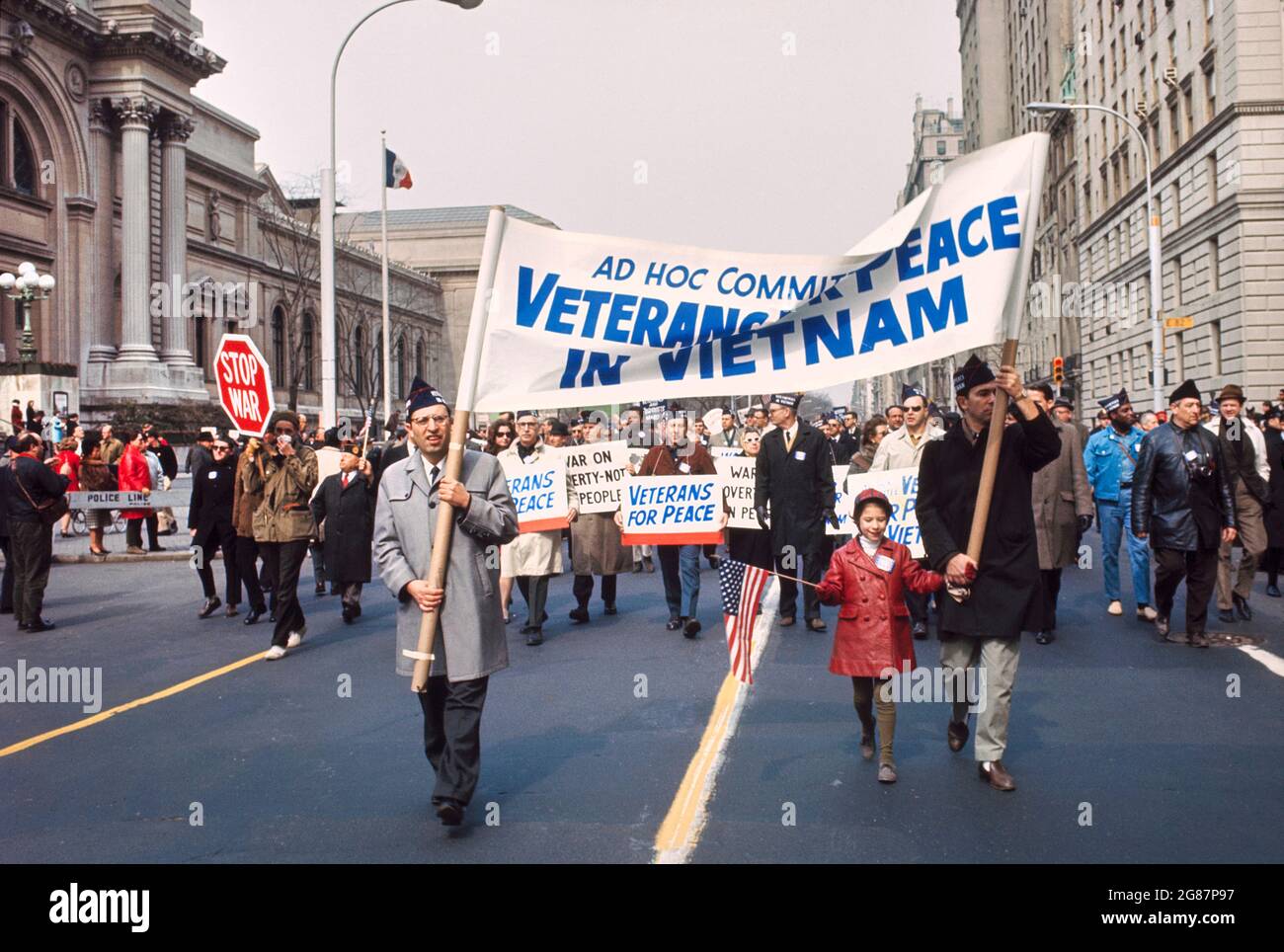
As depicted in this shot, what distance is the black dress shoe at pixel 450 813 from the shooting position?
17.9 feet

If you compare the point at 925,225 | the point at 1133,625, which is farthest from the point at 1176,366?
the point at 925,225

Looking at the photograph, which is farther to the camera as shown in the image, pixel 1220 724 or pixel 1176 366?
pixel 1176 366

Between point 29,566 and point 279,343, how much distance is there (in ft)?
166

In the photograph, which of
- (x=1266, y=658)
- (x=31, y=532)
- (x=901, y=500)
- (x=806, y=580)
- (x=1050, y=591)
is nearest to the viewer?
(x=1266, y=658)

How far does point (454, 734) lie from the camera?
18.5ft

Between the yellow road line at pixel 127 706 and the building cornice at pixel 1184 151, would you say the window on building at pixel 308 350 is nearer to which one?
the building cornice at pixel 1184 151

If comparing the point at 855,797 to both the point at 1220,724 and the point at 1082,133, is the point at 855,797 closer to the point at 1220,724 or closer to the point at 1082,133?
the point at 1220,724

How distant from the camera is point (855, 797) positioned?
586cm

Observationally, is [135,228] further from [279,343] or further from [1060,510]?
[1060,510]

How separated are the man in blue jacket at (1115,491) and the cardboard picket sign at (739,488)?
3.27m

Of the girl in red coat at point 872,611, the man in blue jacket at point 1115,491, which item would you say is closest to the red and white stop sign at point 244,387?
the man in blue jacket at point 1115,491

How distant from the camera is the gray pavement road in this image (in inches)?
207

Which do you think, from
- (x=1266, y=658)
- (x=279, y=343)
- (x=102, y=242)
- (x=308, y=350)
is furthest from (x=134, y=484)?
(x=308, y=350)

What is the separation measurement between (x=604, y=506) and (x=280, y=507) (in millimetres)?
3014
